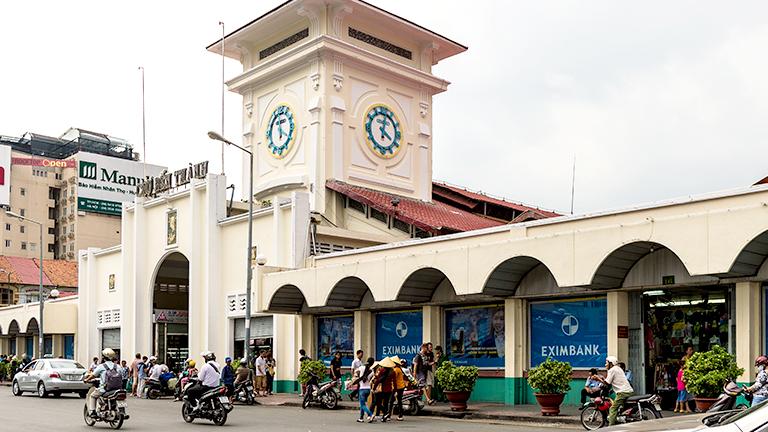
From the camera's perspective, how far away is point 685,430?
527 cm

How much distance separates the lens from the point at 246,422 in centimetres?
2058

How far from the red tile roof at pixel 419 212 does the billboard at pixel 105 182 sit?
214 ft

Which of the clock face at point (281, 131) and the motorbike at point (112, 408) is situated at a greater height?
the clock face at point (281, 131)

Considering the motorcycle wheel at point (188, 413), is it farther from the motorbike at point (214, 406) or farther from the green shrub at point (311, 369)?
the green shrub at point (311, 369)

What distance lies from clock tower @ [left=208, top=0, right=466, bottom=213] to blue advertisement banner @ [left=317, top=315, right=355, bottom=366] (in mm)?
7272

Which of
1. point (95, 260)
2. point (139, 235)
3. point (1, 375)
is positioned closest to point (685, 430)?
point (139, 235)

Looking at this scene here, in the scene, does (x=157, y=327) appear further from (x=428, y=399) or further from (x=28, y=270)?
(x=28, y=270)

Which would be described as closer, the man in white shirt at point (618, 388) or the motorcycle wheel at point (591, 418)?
the man in white shirt at point (618, 388)

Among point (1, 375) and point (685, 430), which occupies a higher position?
point (685, 430)

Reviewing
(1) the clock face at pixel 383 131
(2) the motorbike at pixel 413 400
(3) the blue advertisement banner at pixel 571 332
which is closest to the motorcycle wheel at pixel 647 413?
(3) the blue advertisement banner at pixel 571 332

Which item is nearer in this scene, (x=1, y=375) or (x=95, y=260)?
(x=95, y=260)

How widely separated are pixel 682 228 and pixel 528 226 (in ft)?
16.6

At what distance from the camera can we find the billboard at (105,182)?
9825cm

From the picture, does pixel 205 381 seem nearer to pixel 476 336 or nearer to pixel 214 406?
pixel 214 406
